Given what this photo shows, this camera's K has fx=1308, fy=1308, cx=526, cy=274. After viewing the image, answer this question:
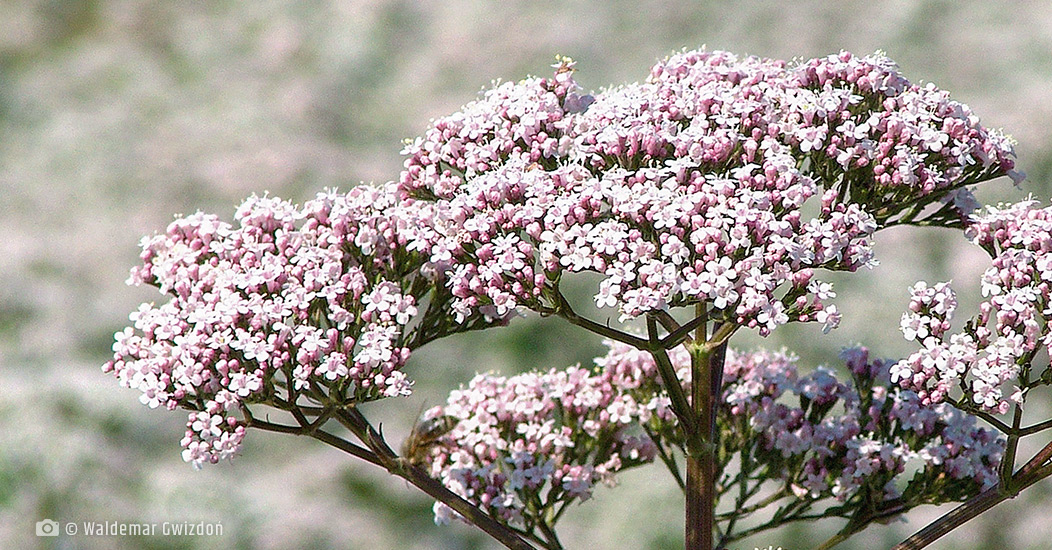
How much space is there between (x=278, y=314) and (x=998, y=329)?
2327 mm

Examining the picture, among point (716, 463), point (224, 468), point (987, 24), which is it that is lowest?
point (716, 463)

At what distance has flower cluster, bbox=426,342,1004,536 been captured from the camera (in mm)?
5062

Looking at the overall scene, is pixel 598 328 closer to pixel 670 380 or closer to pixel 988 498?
pixel 670 380

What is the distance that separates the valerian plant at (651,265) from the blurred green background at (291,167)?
4.43m

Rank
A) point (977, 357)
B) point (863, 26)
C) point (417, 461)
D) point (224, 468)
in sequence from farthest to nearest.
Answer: point (863, 26) → point (224, 468) → point (417, 461) → point (977, 357)

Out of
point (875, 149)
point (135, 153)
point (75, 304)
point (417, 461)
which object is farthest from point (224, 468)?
point (875, 149)

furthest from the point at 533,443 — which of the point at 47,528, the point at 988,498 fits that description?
the point at 47,528

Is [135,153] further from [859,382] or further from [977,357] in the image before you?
[977,357]

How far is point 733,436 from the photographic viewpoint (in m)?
5.42

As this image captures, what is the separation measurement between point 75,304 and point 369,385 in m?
7.83

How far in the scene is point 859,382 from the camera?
536cm

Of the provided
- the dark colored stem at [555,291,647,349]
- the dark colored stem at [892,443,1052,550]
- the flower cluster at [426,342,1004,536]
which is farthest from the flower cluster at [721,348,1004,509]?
the dark colored stem at [555,291,647,349]

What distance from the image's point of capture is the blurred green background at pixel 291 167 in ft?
31.6

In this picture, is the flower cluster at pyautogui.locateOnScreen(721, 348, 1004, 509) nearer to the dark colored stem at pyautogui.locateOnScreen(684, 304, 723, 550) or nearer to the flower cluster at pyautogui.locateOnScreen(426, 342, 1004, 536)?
the flower cluster at pyautogui.locateOnScreen(426, 342, 1004, 536)
